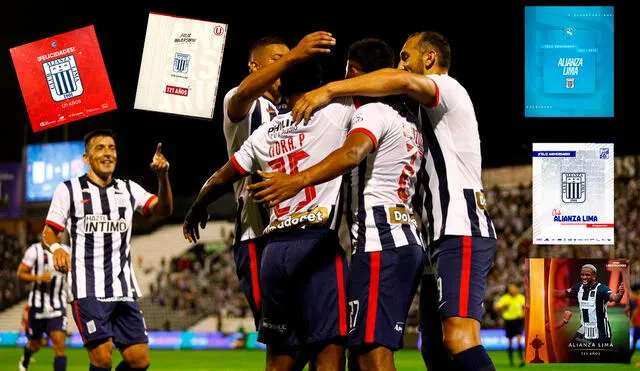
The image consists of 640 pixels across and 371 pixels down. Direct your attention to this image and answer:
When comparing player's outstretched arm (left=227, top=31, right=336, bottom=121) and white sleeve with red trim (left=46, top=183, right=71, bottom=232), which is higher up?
player's outstretched arm (left=227, top=31, right=336, bottom=121)

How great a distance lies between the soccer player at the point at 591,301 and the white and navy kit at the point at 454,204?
10.7ft

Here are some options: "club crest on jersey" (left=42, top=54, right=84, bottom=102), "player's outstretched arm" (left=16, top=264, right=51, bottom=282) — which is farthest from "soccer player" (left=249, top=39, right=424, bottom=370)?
"player's outstretched arm" (left=16, top=264, right=51, bottom=282)

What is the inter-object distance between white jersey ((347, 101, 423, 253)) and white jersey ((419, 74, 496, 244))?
40 cm

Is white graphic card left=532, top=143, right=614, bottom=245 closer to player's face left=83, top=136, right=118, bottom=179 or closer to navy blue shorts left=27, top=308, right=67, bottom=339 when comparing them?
player's face left=83, top=136, right=118, bottom=179

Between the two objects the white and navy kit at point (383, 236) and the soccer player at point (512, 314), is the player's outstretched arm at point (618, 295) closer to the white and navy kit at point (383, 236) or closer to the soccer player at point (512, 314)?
the white and navy kit at point (383, 236)

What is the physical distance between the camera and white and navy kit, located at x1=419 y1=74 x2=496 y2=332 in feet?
19.6

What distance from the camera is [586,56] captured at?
8.15m

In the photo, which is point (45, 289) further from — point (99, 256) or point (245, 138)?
point (245, 138)

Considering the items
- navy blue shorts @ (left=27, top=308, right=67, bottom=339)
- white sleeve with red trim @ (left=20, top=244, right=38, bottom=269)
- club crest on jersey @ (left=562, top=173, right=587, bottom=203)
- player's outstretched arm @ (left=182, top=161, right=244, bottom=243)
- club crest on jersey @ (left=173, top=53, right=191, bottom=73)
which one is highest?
club crest on jersey @ (left=173, top=53, right=191, bottom=73)

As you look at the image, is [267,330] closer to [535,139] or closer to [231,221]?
[535,139]

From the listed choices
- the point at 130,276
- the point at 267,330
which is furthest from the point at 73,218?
the point at 267,330

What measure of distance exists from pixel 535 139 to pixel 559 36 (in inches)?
38.1

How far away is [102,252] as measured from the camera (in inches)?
341

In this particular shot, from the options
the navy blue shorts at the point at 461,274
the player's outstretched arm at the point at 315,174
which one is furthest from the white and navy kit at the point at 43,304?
the player's outstretched arm at the point at 315,174
